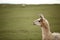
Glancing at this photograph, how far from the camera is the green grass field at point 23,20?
7.16ft

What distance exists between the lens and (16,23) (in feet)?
7.26

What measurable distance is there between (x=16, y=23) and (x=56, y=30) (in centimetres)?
59

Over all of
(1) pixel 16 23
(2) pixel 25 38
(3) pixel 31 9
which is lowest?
(2) pixel 25 38

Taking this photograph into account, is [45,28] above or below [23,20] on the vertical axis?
below

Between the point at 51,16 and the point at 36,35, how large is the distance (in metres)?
0.36

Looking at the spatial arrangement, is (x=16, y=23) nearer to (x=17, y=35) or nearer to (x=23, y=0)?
(x=17, y=35)

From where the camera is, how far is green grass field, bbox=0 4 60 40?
7.16ft

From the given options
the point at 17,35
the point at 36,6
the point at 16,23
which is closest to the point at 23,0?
the point at 36,6

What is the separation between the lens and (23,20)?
2219mm

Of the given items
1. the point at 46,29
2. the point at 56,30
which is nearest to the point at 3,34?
the point at 46,29

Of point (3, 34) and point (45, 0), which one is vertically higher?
point (45, 0)

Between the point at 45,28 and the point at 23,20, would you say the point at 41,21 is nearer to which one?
the point at 45,28

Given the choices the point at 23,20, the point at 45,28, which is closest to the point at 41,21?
the point at 45,28

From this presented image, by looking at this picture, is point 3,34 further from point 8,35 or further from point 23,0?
point 23,0
